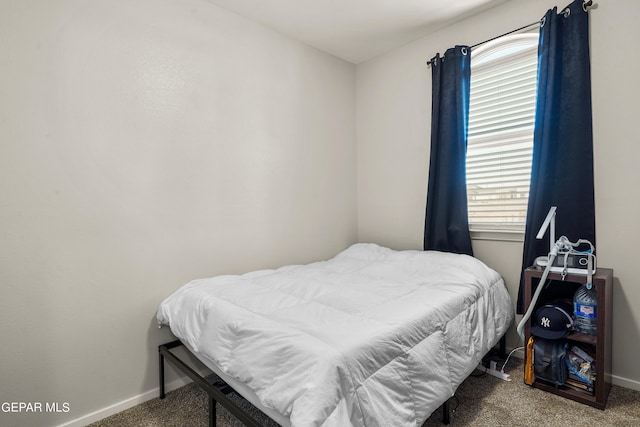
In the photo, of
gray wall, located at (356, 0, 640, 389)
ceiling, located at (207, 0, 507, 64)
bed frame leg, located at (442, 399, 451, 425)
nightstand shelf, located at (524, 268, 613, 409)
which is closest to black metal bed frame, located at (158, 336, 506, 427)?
bed frame leg, located at (442, 399, 451, 425)

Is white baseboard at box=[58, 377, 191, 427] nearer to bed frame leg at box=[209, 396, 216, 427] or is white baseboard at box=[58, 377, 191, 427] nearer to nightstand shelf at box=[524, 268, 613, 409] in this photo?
bed frame leg at box=[209, 396, 216, 427]

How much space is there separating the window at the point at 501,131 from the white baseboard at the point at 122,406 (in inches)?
97.9

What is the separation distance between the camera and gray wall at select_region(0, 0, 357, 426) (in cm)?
167

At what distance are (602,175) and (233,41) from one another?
2711 millimetres

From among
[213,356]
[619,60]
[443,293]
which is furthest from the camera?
[619,60]

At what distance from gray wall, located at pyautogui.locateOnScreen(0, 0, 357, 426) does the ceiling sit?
0.47ft

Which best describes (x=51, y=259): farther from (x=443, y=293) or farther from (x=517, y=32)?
(x=517, y=32)

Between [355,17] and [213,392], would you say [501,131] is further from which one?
[213,392]

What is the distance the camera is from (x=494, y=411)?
71.9 inches

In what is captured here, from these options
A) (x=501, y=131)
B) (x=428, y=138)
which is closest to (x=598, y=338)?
(x=501, y=131)

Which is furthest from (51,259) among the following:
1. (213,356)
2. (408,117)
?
(408,117)

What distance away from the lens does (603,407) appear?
1.81 m

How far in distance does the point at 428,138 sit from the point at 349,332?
218 cm

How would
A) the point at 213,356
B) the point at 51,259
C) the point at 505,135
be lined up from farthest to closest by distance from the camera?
1. the point at 505,135
2. the point at 51,259
3. the point at 213,356
